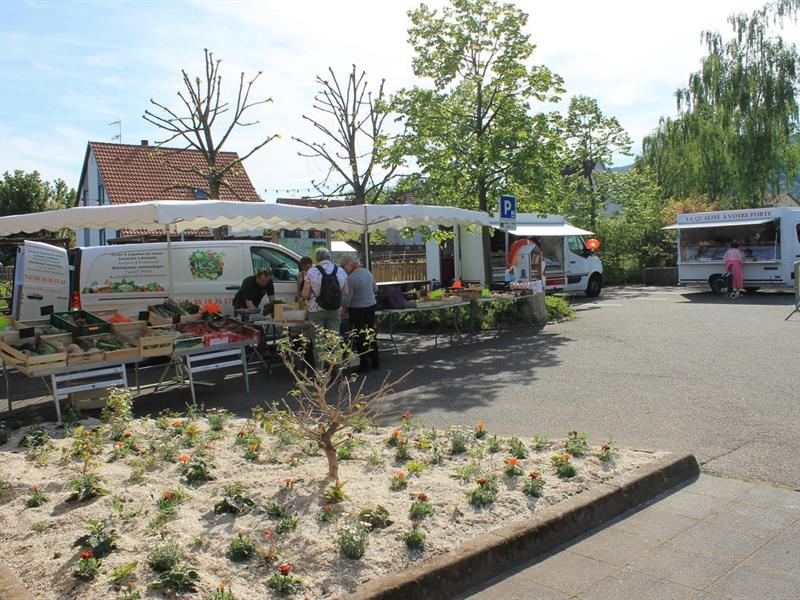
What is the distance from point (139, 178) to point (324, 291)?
24742 millimetres

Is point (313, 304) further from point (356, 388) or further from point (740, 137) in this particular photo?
point (740, 137)

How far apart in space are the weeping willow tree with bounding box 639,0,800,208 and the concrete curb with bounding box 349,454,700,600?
3110 centimetres

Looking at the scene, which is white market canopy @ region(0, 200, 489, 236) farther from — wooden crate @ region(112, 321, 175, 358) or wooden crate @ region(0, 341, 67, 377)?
wooden crate @ region(0, 341, 67, 377)

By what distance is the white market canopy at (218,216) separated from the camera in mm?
9367

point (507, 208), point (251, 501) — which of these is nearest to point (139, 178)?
point (507, 208)

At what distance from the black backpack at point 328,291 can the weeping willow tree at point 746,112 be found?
28266mm

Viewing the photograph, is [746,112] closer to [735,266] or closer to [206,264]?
[735,266]

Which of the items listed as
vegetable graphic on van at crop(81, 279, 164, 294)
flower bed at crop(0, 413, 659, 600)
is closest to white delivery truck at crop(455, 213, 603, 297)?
vegetable graphic on van at crop(81, 279, 164, 294)

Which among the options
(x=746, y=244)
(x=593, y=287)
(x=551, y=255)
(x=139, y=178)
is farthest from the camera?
(x=139, y=178)

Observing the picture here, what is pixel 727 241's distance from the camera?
2303 cm

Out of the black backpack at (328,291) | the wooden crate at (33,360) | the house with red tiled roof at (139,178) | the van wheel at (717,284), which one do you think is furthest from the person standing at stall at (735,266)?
the house with red tiled roof at (139,178)

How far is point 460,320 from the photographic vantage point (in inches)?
594

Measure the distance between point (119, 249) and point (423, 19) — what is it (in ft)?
32.0

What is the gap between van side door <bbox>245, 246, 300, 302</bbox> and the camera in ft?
42.1
